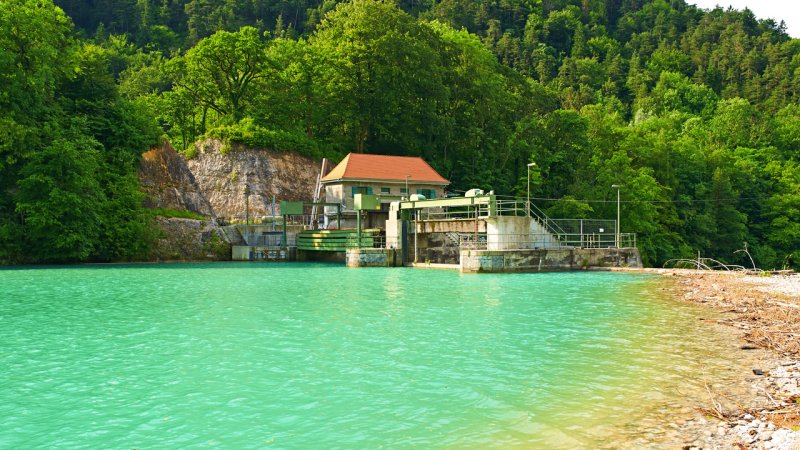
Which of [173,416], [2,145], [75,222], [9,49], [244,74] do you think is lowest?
[173,416]

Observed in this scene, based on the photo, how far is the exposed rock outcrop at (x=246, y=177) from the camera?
6275cm

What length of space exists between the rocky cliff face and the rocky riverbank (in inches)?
1851

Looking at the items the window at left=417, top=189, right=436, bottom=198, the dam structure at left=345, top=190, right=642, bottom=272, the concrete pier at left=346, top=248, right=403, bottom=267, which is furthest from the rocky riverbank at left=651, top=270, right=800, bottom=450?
the window at left=417, top=189, right=436, bottom=198

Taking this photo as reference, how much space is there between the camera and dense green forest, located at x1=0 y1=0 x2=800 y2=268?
4616cm

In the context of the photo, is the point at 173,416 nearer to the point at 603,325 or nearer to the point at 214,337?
the point at 214,337

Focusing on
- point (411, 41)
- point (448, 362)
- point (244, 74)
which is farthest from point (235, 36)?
point (448, 362)

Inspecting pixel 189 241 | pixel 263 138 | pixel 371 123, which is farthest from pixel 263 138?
pixel 189 241

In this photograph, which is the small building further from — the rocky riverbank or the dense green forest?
the rocky riverbank

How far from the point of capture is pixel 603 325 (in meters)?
18.2

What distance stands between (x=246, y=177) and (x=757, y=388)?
57614 millimetres

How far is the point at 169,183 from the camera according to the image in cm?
5925

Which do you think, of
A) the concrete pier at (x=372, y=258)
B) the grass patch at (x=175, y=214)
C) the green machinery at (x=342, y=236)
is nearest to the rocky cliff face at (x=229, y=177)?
the grass patch at (x=175, y=214)

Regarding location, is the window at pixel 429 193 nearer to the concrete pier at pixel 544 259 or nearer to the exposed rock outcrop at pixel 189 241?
Result: the exposed rock outcrop at pixel 189 241

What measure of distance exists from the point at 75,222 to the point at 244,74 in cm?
3115
